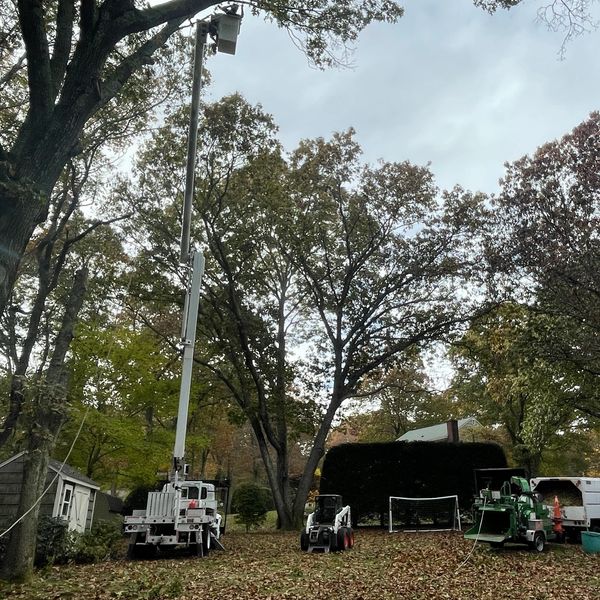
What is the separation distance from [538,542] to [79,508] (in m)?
13.5

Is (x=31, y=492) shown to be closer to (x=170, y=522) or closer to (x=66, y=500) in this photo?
(x=170, y=522)

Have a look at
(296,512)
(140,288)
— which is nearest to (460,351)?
(296,512)

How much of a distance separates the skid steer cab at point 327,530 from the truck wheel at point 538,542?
172 inches

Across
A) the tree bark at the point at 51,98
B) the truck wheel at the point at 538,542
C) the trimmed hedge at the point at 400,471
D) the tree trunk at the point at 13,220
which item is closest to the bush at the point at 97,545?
the trimmed hedge at the point at 400,471

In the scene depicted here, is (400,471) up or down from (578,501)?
up

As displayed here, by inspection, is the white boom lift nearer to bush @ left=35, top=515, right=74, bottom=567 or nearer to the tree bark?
bush @ left=35, top=515, right=74, bottom=567

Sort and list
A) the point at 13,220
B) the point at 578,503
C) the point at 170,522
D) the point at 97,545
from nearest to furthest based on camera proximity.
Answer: the point at 13,220, the point at 170,522, the point at 97,545, the point at 578,503

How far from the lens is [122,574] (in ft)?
32.9

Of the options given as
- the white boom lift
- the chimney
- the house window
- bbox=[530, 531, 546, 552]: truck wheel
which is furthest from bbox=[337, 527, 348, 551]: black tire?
the chimney

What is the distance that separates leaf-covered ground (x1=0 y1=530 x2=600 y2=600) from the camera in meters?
8.16

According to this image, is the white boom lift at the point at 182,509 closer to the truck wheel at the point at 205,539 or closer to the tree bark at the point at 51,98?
the truck wheel at the point at 205,539

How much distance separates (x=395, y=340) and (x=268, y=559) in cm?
1092

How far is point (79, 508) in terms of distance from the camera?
683 inches

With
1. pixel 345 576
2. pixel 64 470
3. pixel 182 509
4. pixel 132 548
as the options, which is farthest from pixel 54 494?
pixel 345 576
